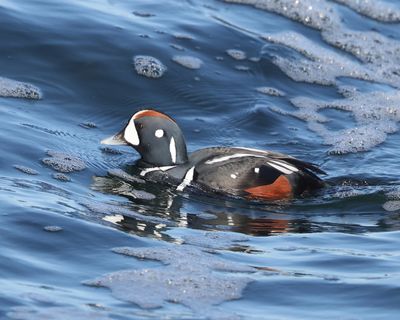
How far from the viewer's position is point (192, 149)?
40.4ft

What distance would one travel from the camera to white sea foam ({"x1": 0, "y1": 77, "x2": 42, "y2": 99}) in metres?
12.6

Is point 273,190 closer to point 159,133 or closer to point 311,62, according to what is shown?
point 159,133

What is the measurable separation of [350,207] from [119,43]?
175 inches

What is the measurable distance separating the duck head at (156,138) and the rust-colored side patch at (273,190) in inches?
31.2

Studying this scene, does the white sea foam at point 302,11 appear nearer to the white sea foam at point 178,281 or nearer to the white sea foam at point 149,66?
the white sea foam at point 149,66

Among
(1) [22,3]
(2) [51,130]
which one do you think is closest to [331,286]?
(2) [51,130]

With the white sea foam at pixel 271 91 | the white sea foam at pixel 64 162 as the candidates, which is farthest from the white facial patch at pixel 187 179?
the white sea foam at pixel 271 91

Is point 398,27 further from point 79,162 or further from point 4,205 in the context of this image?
point 4,205

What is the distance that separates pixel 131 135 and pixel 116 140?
6.9 inches

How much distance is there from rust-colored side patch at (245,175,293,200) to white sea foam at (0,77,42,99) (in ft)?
10.3

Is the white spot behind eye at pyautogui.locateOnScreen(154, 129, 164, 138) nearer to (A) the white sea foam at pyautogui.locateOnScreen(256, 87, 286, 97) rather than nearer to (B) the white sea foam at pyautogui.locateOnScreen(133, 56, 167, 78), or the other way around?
(B) the white sea foam at pyautogui.locateOnScreen(133, 56, 167, 78)

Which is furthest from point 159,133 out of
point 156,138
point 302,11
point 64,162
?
point 302,11

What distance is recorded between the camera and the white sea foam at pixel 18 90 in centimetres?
1256

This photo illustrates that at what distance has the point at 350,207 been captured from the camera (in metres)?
10.5
